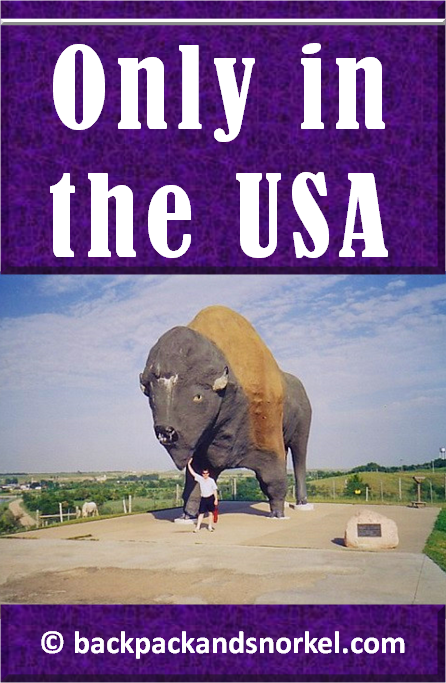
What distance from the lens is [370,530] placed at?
36.0ft

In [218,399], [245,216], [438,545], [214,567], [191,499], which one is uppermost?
[245,216]

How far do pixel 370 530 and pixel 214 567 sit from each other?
3.08 metres

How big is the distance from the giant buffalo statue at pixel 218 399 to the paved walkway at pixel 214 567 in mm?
1258

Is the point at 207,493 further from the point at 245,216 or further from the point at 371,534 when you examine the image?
the point at 245,216

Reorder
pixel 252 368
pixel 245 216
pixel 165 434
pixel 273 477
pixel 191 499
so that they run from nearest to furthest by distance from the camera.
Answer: pixel 245 216 → pixel 165 434 → pixel 252 368 → pixel 191 499 → pixel 273 477

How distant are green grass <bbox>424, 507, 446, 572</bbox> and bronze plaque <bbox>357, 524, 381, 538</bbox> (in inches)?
29.3

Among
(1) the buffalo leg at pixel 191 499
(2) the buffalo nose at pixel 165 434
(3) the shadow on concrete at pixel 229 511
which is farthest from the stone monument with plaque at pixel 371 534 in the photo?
(3) the shadow on concrete at pixel 229 511

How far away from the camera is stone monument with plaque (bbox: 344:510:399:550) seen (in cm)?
1088

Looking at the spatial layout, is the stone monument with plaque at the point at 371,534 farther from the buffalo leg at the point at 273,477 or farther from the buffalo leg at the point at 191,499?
the buffalo leg at the point at 191,499

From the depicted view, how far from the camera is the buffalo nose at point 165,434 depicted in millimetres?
11992

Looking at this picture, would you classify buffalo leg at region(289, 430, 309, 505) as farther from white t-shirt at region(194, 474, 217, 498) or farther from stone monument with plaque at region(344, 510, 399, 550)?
stone monument with plaque at region(344, 510, 399, 550)

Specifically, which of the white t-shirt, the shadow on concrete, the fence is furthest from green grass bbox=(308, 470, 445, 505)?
the white t-shirt

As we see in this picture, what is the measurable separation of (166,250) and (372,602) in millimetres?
4627

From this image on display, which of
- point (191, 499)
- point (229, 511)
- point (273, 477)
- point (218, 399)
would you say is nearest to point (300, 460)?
point (229, 511)
